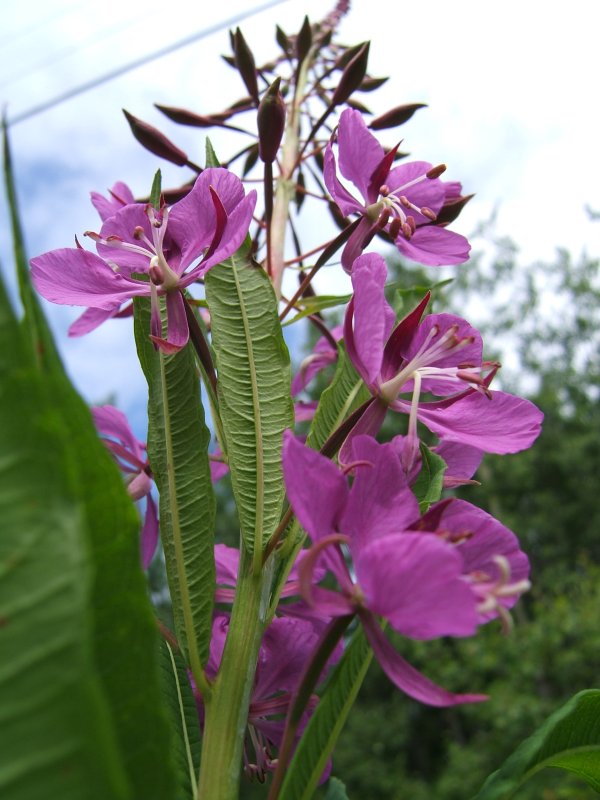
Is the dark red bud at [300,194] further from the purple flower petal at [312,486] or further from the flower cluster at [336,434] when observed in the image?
the purple flower petal at [312,486]

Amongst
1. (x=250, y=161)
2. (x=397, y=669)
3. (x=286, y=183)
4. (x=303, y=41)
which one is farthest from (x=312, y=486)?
(x=303, y=41)

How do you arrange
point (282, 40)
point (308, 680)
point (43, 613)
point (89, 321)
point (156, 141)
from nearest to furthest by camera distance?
1. point (43, 613)
2. point (308, 680)
3. point (89, 321)
4. point (156, 141)
5. point (282, 40)

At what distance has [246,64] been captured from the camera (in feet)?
5.81

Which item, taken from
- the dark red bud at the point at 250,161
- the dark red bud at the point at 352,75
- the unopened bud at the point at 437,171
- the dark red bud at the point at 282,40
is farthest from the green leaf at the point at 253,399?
the dark red bud at the point at 282,40

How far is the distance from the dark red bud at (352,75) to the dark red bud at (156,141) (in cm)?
37

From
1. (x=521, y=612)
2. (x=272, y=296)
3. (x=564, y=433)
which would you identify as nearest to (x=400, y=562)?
(x=272, y=296)

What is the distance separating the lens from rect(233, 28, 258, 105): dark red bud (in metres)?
1.76

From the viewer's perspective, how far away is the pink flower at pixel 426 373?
3.41ft

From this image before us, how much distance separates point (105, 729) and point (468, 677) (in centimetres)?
1712

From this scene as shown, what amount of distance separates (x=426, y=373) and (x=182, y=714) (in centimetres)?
60

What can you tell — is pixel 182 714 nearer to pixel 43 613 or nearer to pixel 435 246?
pixel 43 613

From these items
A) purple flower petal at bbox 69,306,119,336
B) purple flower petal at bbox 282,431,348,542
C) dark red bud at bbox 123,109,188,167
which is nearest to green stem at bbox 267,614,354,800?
purple flower petal at bbox 282,431,348,542

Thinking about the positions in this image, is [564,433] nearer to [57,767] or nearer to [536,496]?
[536,496]

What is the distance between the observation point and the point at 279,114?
136 centimetres
